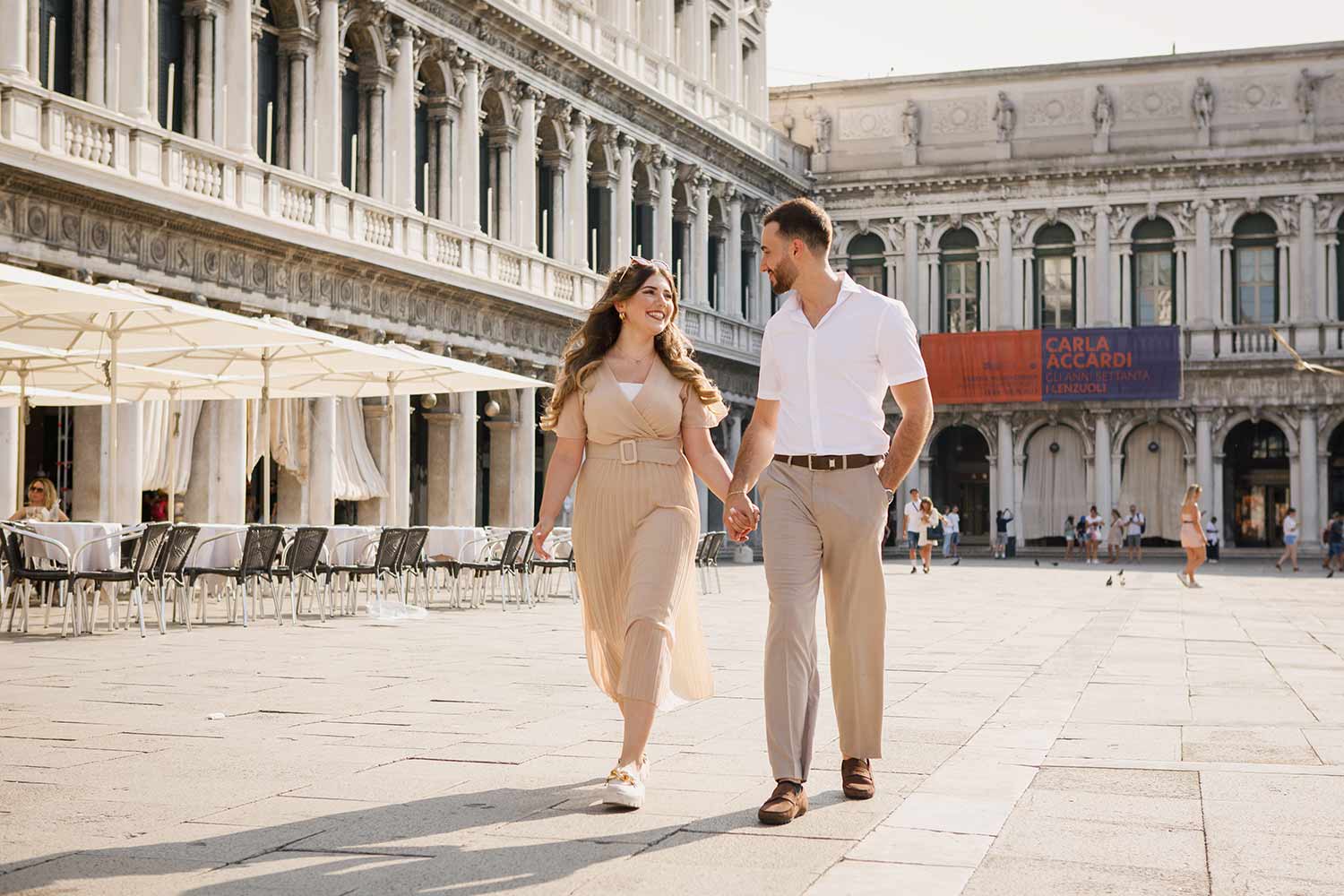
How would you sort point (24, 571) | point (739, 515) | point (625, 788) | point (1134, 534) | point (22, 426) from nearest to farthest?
point (625, 788)
point (739, 515)
point (24, 571)
point (22, 426)
point (1134, 534)

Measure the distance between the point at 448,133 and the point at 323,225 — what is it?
4.72m

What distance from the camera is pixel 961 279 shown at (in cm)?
4494

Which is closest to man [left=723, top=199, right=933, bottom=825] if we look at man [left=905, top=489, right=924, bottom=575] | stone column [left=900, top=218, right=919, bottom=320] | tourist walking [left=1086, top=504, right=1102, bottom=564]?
man [left=905, top=489, right=924, bottom=575]

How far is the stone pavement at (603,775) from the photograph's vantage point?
428cm

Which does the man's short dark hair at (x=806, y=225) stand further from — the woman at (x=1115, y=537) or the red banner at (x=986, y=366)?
the red banner at (x=986, y=366)

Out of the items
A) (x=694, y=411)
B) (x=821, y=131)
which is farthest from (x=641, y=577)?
(x=821, y=131)

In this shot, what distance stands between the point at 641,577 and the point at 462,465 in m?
22.5

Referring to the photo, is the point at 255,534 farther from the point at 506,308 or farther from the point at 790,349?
the point at 506,308

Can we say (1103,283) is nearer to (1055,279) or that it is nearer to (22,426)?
(1055,279)

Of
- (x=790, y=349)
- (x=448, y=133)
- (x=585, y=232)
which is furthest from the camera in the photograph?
(x=585, y=232)

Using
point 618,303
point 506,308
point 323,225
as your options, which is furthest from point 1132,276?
point 618,303

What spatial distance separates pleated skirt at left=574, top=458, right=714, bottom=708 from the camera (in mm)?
5363

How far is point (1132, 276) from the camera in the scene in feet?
142

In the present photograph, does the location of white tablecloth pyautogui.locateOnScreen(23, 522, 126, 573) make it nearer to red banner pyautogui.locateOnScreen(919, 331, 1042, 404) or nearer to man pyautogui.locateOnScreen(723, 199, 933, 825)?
man pyautogui.locateOnScreen(723, 199, 933, 825)
